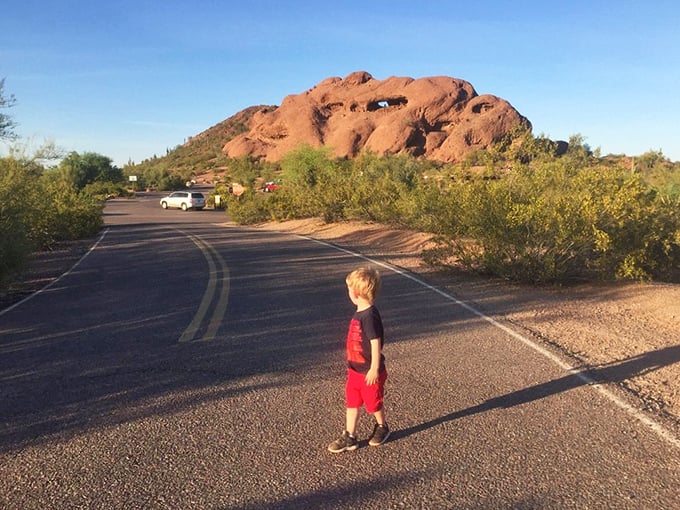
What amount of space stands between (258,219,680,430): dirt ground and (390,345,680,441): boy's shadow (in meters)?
0.01

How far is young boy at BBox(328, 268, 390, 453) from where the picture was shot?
4.25 m

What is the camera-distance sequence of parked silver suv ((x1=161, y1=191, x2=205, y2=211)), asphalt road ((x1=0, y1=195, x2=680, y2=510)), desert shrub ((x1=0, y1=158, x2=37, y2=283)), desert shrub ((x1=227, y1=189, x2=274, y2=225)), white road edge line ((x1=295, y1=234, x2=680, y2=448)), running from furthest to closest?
1. parked silver suv ((x1=161, y1=191, x2=205, y2=211))
2. desert shrub ((x1=227, y1=189, x2=274, y2=225))
3. desert shrub ((x1=0, y1=158, x2=37, y2=283))
4. white road edge line ((x1=295, y1=234, x2=680, y2=448))
5. asphalt road ((x1=0, y1=195, x2=680, y2=510))

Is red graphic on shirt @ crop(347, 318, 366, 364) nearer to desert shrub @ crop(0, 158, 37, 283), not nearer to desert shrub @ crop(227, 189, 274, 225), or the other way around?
desert shrub @ crop(0, 158, 37, 283)

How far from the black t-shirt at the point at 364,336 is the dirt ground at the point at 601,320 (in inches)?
99.2

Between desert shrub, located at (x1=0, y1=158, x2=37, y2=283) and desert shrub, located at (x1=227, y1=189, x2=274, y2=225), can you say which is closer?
desert shrub, located at (x1=0, y1=158, x2=37, y2=283)

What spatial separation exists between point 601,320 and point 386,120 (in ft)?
314

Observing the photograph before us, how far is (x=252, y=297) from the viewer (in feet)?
33.9

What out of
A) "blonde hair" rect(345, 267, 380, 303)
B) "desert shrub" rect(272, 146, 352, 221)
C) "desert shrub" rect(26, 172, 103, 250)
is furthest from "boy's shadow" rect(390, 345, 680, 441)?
"desert shrub" rect(272, 146, 352, 221)

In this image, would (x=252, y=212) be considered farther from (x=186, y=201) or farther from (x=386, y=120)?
(x=386, y=120)

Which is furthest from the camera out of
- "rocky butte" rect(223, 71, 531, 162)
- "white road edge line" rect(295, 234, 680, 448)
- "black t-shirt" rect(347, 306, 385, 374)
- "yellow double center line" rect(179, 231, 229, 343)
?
"rocky butte" rect(223, 71, 531, 162)

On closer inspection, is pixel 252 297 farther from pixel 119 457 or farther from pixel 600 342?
pixel 119 457

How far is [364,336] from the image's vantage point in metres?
4.29

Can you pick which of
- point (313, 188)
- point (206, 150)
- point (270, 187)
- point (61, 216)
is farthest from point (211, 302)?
point (206, 150)

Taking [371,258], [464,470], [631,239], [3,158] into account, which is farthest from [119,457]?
[3,158]
